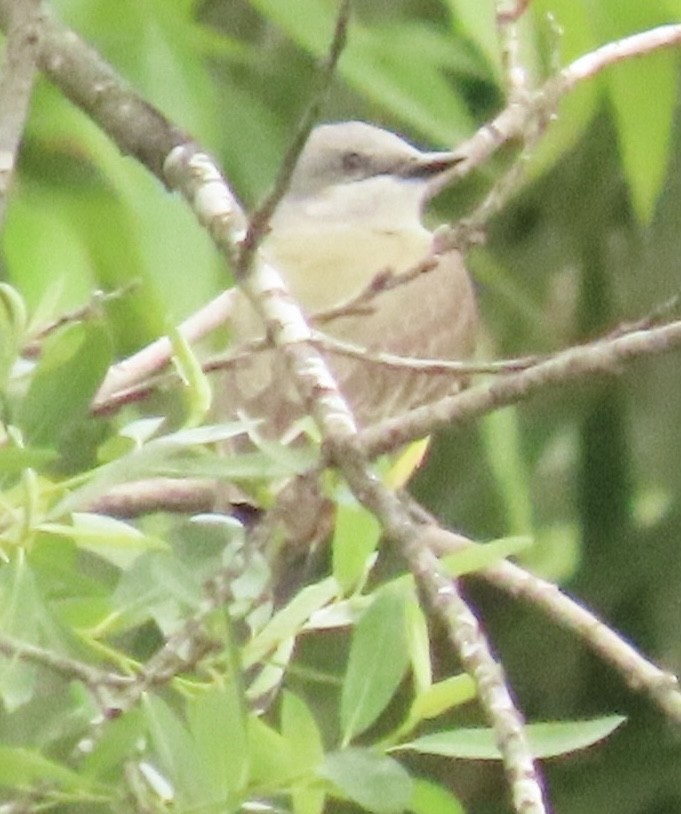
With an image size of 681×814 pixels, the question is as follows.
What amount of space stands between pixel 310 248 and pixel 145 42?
71 centimetres

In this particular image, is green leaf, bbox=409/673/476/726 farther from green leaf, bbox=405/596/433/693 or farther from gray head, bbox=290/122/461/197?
gray head, bbox=290/122/461/197

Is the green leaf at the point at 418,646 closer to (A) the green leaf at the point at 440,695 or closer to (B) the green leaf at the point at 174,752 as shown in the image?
(A) the green leaf at the point at 440,695

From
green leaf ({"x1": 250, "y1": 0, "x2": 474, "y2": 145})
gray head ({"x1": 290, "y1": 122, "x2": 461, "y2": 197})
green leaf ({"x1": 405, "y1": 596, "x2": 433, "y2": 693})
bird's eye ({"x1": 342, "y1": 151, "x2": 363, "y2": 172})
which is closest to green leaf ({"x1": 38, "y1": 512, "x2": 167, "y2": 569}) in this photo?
green leaf ({"x1": 405, "y1": 596, "x2": 433, "y2": 693})

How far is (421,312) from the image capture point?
7.27 feet

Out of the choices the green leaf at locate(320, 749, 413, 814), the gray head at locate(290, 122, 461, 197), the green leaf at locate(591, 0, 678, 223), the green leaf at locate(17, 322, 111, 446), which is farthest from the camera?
the gray head at locate(290, 122, 461, 197)

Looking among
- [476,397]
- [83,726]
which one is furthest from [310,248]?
[476,397]

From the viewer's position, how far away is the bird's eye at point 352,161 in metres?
2.37

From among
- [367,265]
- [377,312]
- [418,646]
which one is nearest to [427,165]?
[367,265]

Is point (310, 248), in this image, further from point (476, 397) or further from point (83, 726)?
point (476, 397)

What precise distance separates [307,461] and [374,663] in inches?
3.5

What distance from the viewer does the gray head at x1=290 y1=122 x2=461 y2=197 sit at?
2.28 meters

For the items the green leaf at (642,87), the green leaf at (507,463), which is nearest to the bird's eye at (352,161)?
the green leaf at (507,463)

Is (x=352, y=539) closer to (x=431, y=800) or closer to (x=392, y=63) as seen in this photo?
(x=431, y=800)

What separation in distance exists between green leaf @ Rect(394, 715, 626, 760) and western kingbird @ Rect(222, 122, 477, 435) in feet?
3.19
